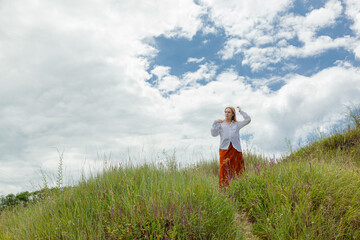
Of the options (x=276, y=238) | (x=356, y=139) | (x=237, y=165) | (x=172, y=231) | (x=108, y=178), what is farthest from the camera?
(x=356, y=139)

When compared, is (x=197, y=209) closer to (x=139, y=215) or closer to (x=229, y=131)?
(x=139, y=215)

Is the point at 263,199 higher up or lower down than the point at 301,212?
higher up

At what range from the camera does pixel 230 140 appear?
931 centimetres

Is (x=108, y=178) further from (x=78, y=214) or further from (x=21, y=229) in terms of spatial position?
(x=21, y=229)

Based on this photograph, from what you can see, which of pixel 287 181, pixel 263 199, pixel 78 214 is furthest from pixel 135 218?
pixel 287 181

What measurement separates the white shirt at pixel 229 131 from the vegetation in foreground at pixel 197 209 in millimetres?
3187

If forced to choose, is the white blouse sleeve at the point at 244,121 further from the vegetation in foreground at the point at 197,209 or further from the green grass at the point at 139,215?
the green grass at the point at 139,215

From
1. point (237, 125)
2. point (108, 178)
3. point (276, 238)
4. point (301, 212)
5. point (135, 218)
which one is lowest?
point (276, 238)

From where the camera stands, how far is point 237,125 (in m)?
9.55

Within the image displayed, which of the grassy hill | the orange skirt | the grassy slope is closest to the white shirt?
the orange skirt

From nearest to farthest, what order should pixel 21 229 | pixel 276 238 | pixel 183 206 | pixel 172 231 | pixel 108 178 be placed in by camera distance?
pixel 172 231 < pixel 183 206 < pixel 276 238 < pixel 21 229 < pixel 108 178

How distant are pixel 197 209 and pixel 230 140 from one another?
5248 mm

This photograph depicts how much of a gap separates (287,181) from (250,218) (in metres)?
1.05

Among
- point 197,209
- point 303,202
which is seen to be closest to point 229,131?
point 303,202
